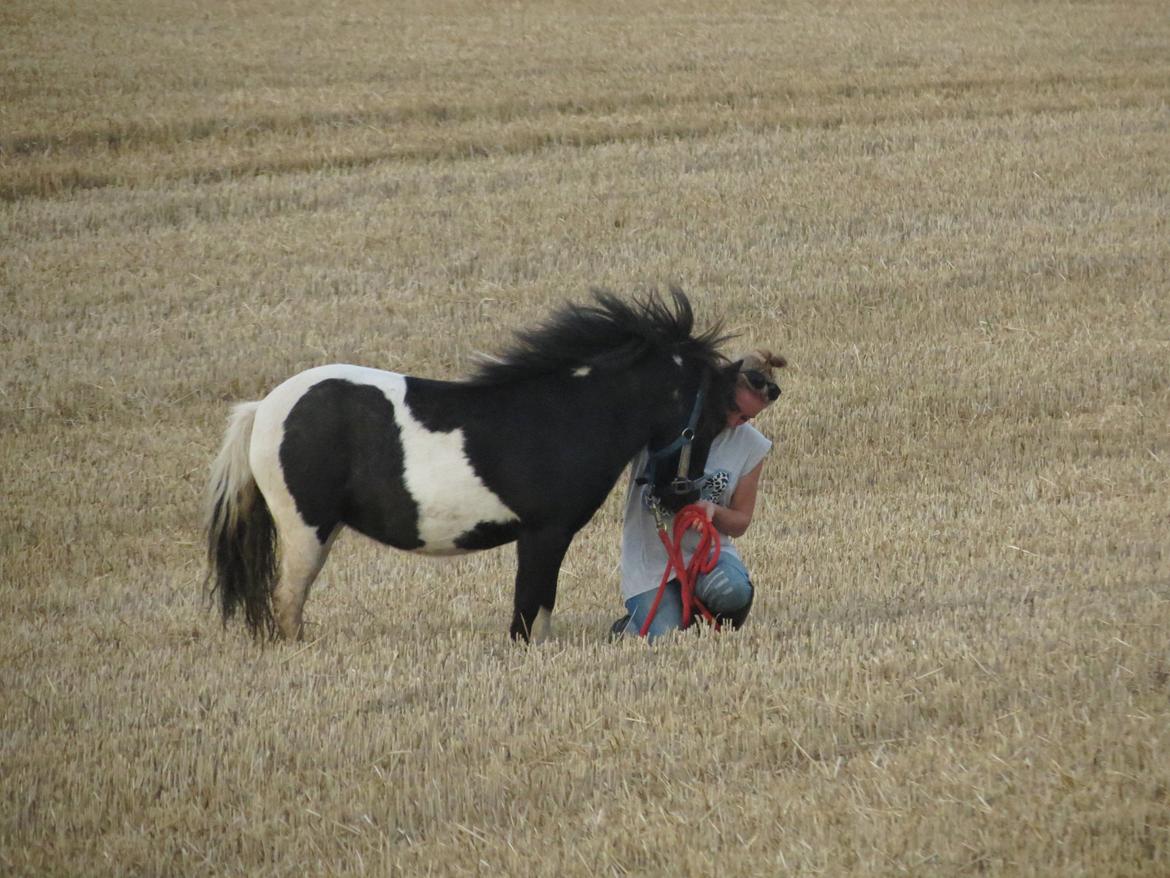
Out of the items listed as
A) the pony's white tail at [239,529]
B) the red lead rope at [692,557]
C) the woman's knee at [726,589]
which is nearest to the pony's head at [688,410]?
the red lead rope at [692,557]

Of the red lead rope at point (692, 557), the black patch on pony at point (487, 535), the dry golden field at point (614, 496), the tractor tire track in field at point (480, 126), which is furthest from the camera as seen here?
the tractor tire track in field at point (480, 126)

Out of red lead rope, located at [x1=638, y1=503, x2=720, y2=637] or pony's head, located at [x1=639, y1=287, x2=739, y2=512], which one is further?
red lead rope, located at [x1=638, y1=503, x2=720, y2=637]

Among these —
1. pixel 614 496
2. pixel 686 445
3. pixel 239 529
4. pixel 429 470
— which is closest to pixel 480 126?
pixel 614 496

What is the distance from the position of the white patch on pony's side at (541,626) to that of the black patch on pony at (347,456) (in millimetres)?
633

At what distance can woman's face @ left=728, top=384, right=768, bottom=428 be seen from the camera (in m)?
6.22

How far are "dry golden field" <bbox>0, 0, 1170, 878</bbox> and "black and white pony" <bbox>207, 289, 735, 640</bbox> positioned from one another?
0.55 meters

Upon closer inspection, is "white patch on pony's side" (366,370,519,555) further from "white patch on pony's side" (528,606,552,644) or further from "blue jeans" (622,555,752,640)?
"blue jeans" (622,555,752,640)

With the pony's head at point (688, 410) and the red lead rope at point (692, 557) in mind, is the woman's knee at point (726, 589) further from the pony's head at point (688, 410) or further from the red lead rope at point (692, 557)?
the pony's head at point (688, 410)

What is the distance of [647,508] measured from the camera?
21.6ft

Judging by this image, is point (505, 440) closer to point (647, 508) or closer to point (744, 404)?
point (647, 508)

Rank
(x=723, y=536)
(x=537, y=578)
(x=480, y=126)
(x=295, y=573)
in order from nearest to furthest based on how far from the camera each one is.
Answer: (x=537, y=578), (x=295, y=573), (x=723, y=536), (x=480, y=126)

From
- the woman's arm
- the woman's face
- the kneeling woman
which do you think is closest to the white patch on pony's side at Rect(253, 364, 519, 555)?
the kneeling woman

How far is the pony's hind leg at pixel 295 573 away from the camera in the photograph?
6.45m

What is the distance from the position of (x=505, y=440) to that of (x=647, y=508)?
783mm
